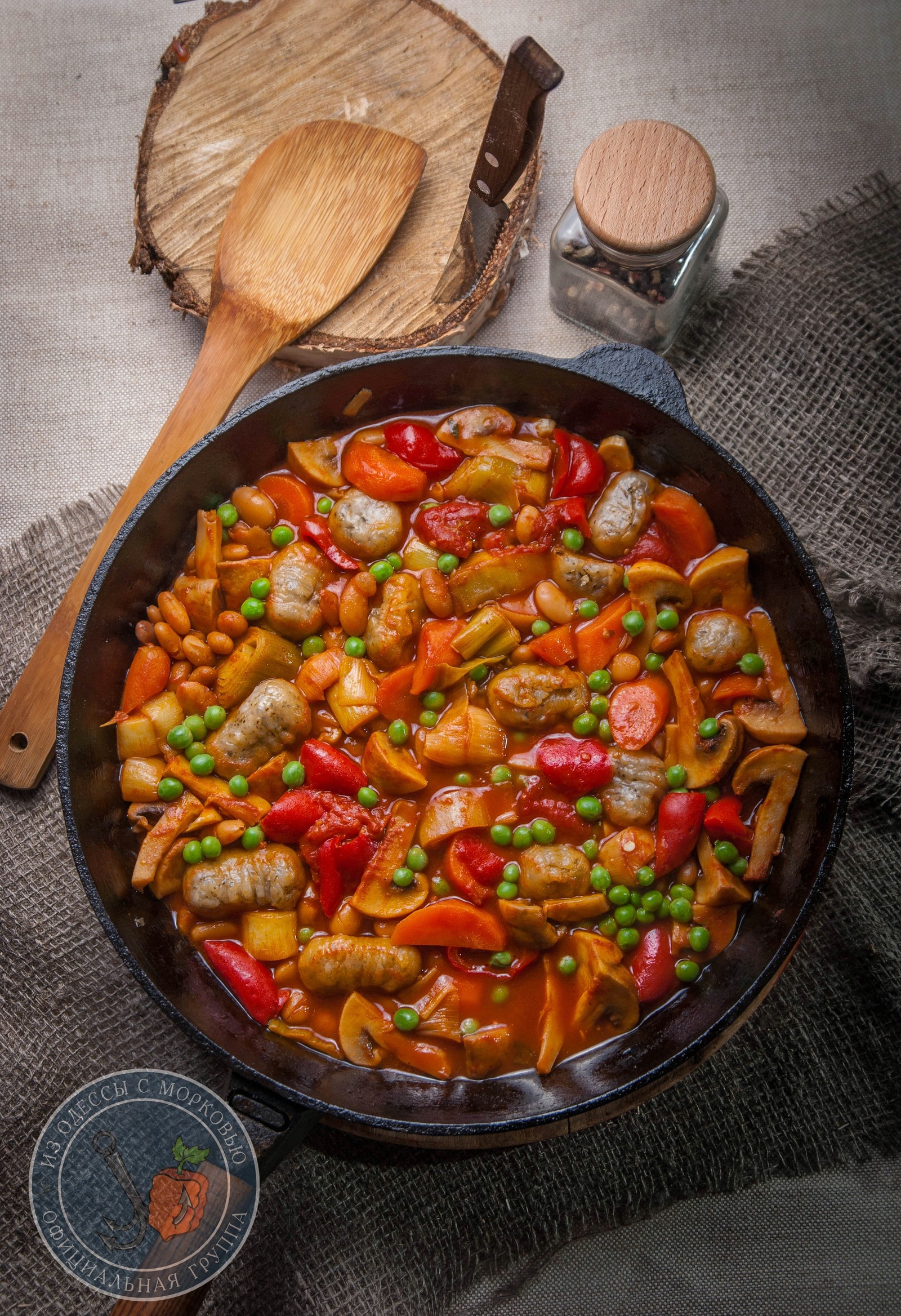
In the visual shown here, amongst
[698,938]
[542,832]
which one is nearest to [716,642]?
[542,832]

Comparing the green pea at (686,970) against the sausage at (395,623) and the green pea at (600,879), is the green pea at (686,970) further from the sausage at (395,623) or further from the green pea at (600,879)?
the sausage at (395,623)

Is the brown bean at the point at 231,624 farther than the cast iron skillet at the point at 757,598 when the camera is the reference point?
Yes

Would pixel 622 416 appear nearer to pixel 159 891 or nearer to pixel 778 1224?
pixel 159 891

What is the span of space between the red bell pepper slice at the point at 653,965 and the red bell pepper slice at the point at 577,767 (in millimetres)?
579

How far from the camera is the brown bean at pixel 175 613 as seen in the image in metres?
3.52

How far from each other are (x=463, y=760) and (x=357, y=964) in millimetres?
782

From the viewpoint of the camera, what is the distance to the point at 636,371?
349 centimetres

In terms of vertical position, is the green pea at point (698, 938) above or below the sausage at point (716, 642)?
below

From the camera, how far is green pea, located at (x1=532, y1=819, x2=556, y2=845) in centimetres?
335

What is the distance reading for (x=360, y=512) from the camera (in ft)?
11.7

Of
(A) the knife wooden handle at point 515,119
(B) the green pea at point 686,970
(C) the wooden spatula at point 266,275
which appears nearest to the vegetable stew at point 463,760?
(B) the green pea at point 686,970

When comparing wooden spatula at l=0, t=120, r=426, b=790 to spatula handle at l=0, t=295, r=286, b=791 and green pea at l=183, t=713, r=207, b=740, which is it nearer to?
spatula handle at l=0, t=295, r=286, b=791

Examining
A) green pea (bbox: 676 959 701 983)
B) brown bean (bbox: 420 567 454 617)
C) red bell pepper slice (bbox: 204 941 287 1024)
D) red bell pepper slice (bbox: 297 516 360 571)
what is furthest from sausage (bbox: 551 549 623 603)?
red bell pepper slice (bbox: 204 941 287 1024)

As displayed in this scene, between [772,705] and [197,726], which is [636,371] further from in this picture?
[197,726]
